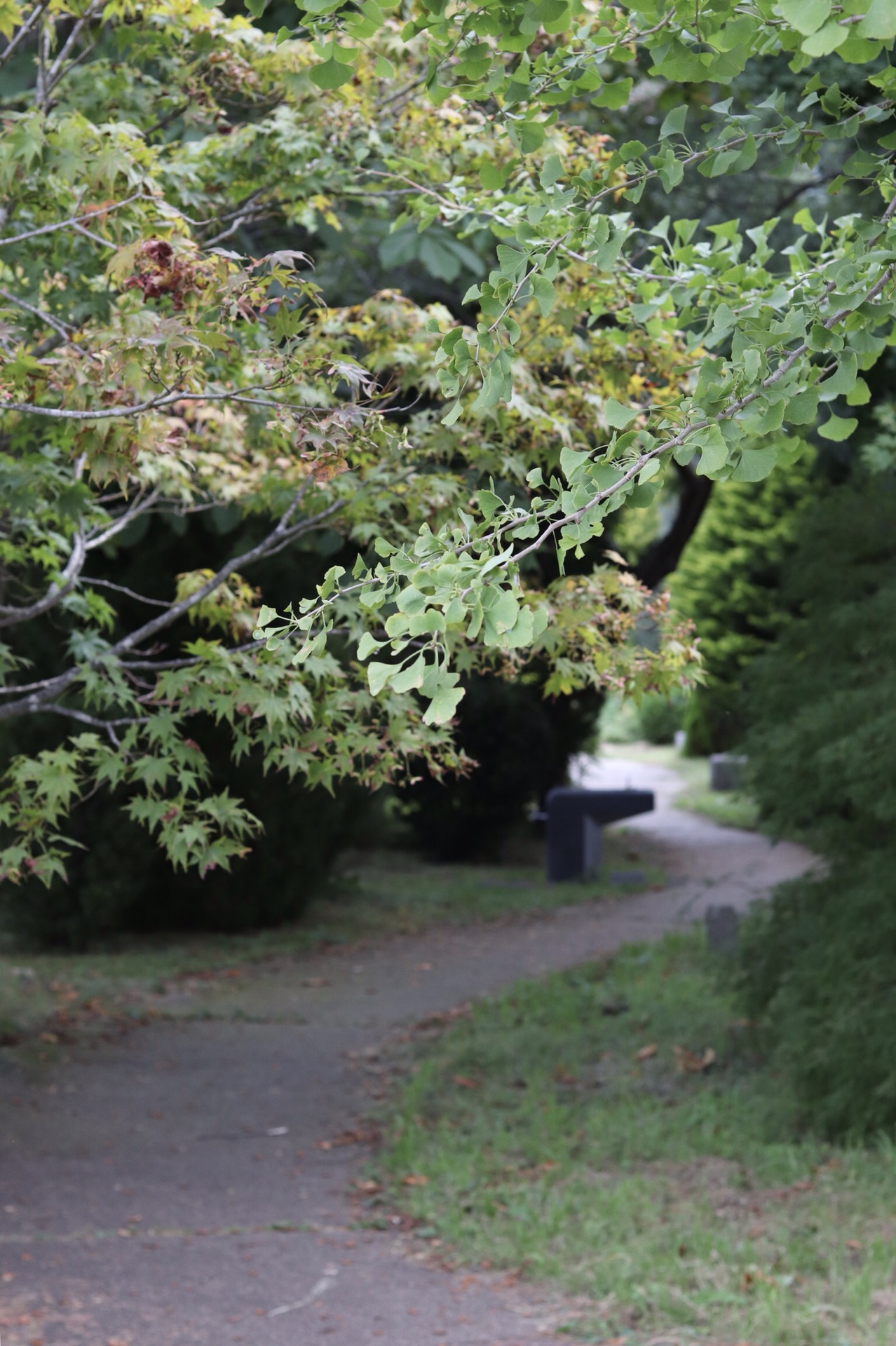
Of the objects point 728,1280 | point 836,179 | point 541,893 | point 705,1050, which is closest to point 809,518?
point 705,1050

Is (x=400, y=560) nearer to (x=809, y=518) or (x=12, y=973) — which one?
(x=809, y=518)

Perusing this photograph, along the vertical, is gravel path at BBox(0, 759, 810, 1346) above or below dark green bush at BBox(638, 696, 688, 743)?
below

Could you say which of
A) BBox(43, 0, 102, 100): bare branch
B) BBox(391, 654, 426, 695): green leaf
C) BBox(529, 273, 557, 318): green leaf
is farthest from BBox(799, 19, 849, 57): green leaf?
BBox(43, 0, 102, 100): bare branch

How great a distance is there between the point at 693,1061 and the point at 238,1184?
2.61 metres

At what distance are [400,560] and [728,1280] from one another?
3789 millimetres

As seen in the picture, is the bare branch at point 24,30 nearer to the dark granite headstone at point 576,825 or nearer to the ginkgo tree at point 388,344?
the ginkgo tree at point 388,344

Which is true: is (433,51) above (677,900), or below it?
above

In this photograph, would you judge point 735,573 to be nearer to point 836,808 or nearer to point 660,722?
point 660,722

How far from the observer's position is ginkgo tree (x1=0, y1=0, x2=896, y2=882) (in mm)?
1946

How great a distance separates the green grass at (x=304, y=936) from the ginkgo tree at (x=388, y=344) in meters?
5.20

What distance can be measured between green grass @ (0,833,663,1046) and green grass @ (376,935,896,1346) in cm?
254

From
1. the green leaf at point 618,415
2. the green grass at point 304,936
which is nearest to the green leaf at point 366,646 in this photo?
the green leaf at point 618,415

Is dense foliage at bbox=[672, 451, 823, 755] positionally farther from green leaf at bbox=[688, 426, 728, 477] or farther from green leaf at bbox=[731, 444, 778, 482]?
green leaf at bbox=[688, 426, 728, 477]

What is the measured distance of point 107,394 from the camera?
10.3 feet
